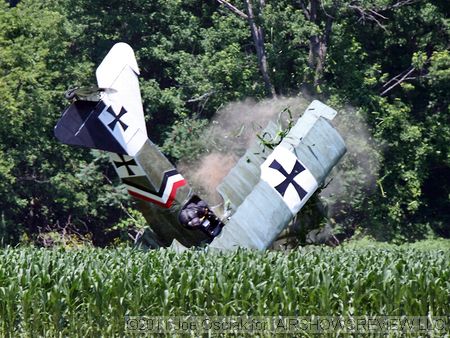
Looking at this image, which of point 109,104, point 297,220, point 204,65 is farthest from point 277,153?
point 204,65

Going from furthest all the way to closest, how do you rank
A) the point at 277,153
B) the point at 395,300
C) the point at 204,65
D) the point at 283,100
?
1. the point at 204,65
2. the point at 283,100
3. the point at 277,153
4. the point at 395,300

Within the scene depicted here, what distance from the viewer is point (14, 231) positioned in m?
26.8

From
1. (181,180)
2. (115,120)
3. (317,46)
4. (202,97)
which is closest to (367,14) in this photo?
(317,46)

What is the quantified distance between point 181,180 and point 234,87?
10.2 m

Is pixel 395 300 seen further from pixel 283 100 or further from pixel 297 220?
pixel 283 100

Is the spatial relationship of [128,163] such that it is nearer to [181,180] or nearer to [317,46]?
[181,180]

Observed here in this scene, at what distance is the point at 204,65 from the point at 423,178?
631 centimetres

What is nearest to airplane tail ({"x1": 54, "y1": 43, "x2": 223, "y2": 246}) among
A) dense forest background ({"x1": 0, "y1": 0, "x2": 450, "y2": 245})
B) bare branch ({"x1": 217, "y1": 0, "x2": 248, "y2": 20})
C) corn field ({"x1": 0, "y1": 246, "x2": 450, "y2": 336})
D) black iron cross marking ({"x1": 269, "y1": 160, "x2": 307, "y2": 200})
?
black iron cross marking ({"x1": 269, "y1": 160, "x2": 307, "y2": 200})

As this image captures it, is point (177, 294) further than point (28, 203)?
No

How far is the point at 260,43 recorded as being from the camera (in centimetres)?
2675

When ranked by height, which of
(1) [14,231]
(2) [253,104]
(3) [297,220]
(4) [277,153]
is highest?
(4) [277,153]

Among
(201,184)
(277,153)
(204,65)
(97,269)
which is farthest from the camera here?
(204,65)

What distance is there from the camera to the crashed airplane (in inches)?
609

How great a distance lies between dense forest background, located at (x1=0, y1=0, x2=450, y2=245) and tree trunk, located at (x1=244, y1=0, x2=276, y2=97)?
3cm
